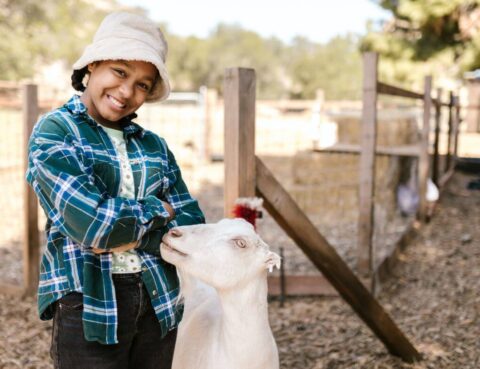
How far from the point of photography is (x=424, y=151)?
267 inches

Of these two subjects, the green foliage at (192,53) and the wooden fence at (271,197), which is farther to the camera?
the green foliage at (192,53)

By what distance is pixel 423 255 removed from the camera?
574cm

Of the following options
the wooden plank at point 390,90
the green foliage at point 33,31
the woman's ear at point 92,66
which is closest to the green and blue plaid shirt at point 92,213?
the woman's ear at point 92,66

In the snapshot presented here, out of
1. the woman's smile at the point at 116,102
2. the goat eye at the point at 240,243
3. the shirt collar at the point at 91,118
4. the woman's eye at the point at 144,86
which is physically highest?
the woman's eye at the point at 144,86

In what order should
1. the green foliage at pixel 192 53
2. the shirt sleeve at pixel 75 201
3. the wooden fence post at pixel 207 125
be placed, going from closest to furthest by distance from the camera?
the shirt sleeve at pixel 75 201
the wooden fence post at pixel 207 125
the green foliage at pixel 192 53

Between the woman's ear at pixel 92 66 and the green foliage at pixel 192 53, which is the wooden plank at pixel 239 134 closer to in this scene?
the woman's ear at pixel 92 66

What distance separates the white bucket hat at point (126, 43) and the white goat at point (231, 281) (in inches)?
21.7

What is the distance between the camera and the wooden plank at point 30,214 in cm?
401

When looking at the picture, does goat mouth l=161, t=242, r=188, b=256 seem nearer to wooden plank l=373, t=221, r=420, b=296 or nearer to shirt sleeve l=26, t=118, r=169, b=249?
shirt sleeve l=26, t=118, r=169, b=249

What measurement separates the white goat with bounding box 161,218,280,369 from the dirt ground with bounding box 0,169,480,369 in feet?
4.72

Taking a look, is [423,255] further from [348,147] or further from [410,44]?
[410,44]

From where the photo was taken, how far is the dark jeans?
176 centimetres

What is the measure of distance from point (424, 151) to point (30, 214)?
4495mm

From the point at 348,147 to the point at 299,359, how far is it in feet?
14.7
